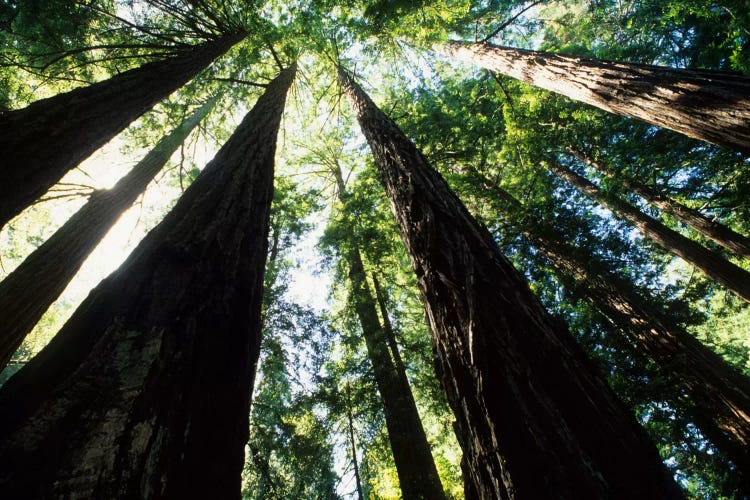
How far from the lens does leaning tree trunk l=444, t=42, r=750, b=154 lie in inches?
83.9

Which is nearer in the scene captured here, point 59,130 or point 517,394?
point 517,394

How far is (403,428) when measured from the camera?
6.49 metres

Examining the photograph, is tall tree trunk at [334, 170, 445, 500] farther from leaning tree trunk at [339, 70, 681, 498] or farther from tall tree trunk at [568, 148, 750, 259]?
tall tree trunk at [568, 148, 750, 259]

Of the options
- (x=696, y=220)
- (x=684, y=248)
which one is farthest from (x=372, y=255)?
(x=696, y=220)

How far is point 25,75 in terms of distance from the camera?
673 cm

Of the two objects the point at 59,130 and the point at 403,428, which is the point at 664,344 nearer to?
the point at 403,428

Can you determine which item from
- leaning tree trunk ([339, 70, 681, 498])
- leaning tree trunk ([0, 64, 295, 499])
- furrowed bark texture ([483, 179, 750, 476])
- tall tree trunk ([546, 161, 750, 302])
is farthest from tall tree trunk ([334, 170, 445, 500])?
tall tree trunk ([546, 161, 750, 302])

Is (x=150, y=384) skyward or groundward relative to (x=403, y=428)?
groundward

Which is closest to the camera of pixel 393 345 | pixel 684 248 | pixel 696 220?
pixel 393 345

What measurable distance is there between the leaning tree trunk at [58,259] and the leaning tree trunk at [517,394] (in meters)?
5.06

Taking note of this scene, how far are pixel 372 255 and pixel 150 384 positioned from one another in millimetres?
6855

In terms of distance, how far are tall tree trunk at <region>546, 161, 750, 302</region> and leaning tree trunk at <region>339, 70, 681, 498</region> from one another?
29.7ft

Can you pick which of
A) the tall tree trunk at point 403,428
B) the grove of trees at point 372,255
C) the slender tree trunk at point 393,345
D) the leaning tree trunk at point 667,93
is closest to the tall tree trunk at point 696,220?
the grove of trees at point 372,255

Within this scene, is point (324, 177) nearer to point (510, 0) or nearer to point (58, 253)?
point (510, 0)
